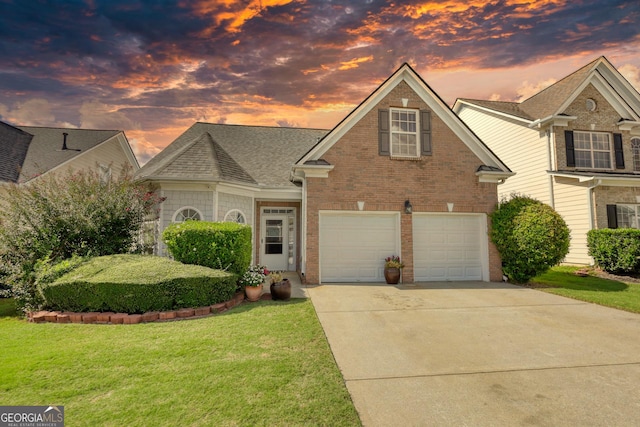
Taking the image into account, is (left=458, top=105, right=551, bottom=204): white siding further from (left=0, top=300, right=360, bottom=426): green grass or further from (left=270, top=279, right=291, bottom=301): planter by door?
(left=0, top=300, right=360, bottom=426): green grass

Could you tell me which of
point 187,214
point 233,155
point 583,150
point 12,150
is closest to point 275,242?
point 187,214

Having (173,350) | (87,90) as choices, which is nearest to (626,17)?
(173,350)

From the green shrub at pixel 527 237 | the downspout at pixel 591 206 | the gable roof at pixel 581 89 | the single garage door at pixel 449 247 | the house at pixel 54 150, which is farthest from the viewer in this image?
the gable roof at pixel 581 89

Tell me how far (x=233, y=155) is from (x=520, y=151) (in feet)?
51.9

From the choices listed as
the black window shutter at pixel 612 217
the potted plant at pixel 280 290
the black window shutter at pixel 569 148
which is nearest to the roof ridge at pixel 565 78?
the black window shutter at pixel 569 148

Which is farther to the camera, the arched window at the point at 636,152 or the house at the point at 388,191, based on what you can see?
the arched window at the point at 636,152

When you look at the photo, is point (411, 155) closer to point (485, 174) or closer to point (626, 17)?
point (485, 174)

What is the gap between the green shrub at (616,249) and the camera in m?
11.5

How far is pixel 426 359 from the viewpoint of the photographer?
4.49 metres

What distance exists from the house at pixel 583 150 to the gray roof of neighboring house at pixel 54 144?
24.8m

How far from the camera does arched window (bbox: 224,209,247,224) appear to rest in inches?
462

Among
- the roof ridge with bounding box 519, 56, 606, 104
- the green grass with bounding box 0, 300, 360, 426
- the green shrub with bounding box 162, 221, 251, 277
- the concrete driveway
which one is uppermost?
the roof ridge with bounding box 519, 56, 606, 104

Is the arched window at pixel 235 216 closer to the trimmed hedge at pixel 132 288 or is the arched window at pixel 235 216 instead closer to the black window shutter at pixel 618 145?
the trimmed hedge at pixel 132 288

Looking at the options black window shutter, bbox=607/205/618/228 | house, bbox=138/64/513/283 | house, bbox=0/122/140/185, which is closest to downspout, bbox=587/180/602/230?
black window shutter, bbox=607/205/618/228
